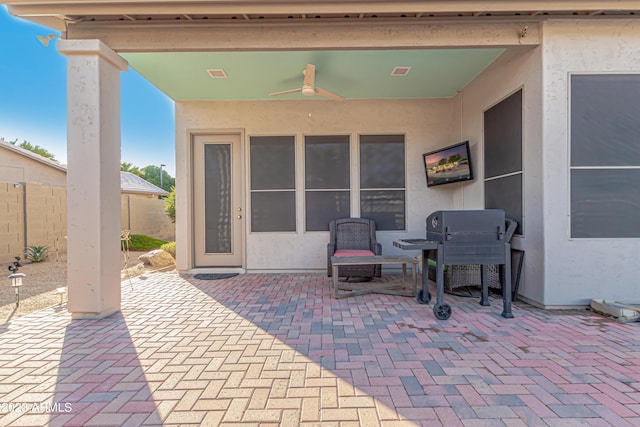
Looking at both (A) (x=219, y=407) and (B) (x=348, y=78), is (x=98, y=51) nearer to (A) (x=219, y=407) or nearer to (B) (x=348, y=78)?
(B) (x=348, y=78)

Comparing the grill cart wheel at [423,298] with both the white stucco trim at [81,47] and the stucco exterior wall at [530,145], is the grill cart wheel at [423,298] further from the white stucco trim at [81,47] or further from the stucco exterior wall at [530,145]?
the white stucco trim at [81,47]

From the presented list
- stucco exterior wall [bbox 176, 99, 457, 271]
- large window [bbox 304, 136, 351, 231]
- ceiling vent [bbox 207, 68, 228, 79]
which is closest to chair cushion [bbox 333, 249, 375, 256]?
stucco exterior wall [bbox 176, 99, 457, 271]

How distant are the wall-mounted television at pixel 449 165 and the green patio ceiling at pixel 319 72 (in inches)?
43.5

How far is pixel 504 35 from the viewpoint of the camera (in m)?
3.23

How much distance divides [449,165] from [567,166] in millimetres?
1800

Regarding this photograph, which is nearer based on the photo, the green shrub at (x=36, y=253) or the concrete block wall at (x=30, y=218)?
the concrete block wall at (x=30, y=218)

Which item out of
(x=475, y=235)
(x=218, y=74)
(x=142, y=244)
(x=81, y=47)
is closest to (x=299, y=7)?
(x=218, y=74)

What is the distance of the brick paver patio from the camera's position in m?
1.63

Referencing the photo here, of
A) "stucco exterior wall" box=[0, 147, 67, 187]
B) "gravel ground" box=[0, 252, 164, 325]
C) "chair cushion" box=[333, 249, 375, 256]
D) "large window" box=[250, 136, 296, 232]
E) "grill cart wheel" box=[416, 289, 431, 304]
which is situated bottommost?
"gravel ground" box=[0, 252, 164, 325]

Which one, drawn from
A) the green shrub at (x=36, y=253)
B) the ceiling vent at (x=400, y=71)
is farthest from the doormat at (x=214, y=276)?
the green shrub at (x=36, y=253)

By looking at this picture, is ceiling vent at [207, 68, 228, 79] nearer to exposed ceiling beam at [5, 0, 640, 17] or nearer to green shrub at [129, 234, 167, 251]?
exposed ceiling beam at [5, 0, 640, 17]

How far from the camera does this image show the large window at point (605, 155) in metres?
3.27

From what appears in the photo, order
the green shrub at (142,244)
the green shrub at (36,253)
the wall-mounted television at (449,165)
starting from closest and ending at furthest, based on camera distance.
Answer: the wall-mounted television at (449,165)
the green shrub at (36,253)
the green shrub at (142,244)

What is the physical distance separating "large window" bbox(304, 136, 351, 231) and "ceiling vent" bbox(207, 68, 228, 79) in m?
1.80
